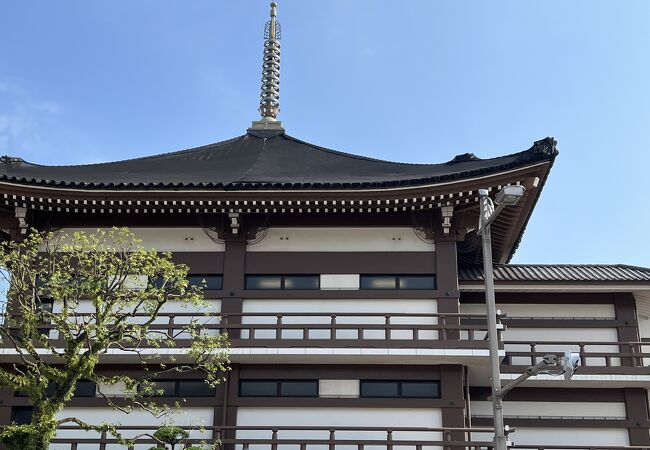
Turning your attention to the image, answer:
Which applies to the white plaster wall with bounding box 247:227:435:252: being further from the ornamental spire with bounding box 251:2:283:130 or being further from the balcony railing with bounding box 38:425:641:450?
the ornamental spire with bounding box 251:2:283:130

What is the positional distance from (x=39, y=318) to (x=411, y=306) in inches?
395

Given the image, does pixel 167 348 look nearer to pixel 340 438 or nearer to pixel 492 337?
pixel 340 438

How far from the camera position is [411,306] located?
22109mm

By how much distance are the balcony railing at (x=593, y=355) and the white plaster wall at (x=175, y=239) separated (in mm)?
9158

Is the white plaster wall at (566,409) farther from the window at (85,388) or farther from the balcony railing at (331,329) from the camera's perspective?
the window at (85,388)

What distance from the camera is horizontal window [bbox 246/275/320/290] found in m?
22.7

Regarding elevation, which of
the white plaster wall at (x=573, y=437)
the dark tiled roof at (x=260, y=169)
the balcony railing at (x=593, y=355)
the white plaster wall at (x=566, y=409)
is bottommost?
the white plaster wall at (x=573, y=437)

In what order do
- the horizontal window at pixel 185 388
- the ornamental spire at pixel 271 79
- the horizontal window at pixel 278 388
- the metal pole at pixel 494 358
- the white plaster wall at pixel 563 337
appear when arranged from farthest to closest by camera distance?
the ornamental spire at pixel 271 79
the white plaster wall at pixel 563 337
the horizontal window at pixel 185 388
the horizontal window at pixel 278 388
the metal pole at pixel 494 358

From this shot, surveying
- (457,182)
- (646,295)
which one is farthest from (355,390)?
(646,295)

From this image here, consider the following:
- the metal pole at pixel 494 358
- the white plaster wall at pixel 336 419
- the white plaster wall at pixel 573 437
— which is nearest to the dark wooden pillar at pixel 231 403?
the white plaster wall at pixel 336 419

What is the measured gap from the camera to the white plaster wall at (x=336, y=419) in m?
20.9

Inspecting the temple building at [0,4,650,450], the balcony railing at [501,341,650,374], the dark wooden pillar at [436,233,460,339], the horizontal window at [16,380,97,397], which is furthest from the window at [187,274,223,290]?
the balcony railing at [501,341,650,374]

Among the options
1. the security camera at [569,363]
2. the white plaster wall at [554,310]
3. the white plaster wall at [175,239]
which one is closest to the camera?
the security camera at [569,363]

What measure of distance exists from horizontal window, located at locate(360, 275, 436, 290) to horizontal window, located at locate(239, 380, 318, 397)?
3186mm
